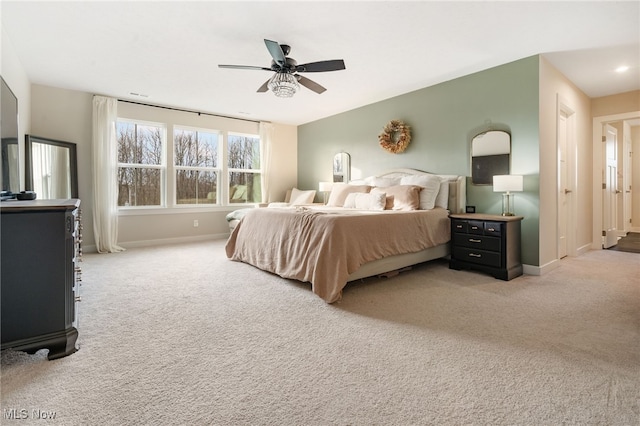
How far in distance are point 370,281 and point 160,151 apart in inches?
181

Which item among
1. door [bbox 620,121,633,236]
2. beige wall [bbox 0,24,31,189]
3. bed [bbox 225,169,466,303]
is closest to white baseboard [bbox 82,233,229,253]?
beige wall [bbox 0,24,31,189]

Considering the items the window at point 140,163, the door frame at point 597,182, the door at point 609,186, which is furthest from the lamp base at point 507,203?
the window at point 140,163

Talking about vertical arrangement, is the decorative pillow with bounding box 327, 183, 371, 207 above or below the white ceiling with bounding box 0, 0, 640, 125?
below

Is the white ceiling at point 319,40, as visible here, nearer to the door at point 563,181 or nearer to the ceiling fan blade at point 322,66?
the ceiling fan blade at point 322,66

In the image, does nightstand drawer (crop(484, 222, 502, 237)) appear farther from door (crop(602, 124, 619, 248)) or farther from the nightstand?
door (crop(602, 124, 619, 248))

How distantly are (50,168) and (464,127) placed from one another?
5.79 metres

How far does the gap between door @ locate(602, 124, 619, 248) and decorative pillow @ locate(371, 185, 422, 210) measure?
3.55 metres

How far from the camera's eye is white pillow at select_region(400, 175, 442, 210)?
3996 millimetres

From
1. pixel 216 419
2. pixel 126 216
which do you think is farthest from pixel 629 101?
pixel 126 216

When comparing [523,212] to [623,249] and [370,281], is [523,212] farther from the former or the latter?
[623,249]

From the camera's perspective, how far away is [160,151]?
5.62 m

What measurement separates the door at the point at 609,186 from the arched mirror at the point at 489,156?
265 centimetres

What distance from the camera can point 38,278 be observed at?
1.68 metres

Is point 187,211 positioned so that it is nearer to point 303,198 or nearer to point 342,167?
point 303,198
